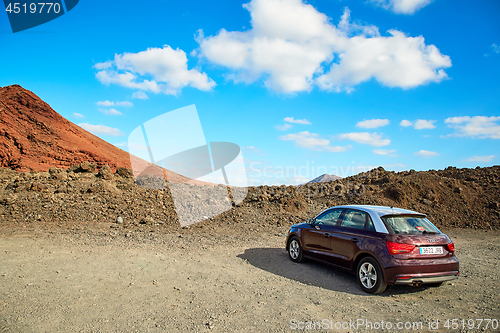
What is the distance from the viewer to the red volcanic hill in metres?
32.7

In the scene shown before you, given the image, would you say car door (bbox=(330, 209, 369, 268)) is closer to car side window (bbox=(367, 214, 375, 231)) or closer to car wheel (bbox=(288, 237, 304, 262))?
car side window (bbox=(367, 214, 375, 231))

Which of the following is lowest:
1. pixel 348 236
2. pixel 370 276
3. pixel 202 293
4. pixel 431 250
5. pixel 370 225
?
pixel 202 293

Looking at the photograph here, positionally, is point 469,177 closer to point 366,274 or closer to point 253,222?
point 253,222

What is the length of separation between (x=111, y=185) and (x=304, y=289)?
13.3m

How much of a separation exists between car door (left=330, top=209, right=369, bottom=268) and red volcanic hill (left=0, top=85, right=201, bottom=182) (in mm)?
25747

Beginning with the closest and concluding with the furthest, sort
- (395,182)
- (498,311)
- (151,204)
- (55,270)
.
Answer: (498,311)
(55,270)
(151,204)
(395,182)

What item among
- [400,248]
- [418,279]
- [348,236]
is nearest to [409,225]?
[400,248]

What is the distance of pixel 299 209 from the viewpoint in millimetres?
15500

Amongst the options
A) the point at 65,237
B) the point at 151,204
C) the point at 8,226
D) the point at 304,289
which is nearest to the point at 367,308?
the point at 304,289

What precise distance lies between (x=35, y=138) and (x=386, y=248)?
43.7 meters

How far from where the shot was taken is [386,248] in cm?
497

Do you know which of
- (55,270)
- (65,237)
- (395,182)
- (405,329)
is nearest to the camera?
(405,329)

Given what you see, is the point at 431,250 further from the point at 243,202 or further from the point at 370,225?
the point at 243,202

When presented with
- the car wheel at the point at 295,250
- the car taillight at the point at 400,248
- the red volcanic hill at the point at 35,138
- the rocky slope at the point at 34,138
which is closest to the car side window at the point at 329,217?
the car wheel at the point at 295,250
